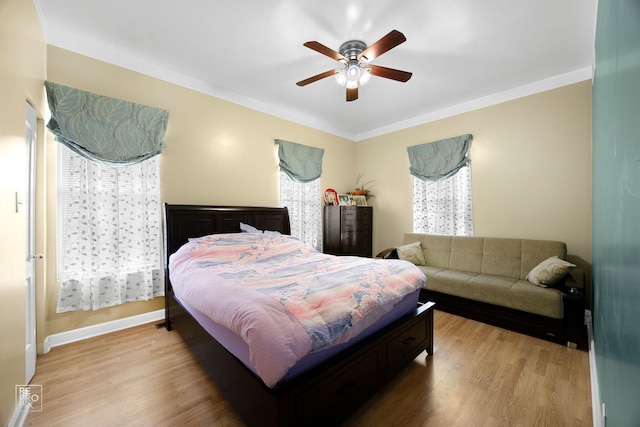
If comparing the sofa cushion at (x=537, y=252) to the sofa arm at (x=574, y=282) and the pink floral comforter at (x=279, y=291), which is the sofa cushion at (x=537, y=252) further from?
the pink floral comforter at (x=279, y=291)

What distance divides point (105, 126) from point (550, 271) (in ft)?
16.1

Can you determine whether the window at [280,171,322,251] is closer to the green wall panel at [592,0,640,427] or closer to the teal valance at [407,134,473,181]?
the teal valance at [407,134,473,181]

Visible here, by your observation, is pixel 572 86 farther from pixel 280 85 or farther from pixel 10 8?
pixel 10 8

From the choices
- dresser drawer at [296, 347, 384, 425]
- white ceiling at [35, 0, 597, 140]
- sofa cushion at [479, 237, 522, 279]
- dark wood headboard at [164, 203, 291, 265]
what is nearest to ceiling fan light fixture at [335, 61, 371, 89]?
white ceiling at [35, 0, 597, 140]

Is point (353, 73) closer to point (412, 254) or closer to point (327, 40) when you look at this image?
point (327, 40)

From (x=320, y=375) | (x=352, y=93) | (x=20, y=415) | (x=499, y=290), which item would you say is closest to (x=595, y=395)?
(x=499, y=290)

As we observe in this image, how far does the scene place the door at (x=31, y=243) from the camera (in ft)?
6.63

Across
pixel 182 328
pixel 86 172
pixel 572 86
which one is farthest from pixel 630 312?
pixel 86 172

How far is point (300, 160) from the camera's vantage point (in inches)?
170

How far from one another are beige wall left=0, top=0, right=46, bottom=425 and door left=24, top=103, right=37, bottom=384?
0.45 m

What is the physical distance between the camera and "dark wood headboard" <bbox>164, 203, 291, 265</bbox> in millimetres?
A: 2921

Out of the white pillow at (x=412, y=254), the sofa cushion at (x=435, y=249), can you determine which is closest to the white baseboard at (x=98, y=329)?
the white pillow at (x=412, y=254)

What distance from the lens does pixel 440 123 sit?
414 cm

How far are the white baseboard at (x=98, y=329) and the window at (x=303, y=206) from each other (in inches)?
87.9
